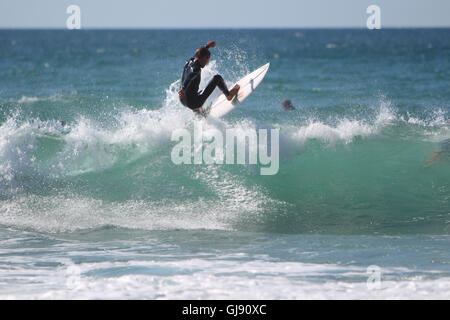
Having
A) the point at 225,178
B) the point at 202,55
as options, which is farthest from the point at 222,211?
the point at 202,55

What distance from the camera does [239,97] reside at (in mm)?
9336

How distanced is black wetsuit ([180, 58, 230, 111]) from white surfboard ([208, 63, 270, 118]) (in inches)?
20.6

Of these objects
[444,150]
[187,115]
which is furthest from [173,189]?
[444,150]

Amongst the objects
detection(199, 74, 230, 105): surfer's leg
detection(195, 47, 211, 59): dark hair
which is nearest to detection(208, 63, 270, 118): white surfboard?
detection(199, 74, 230, 105): surfer's leg

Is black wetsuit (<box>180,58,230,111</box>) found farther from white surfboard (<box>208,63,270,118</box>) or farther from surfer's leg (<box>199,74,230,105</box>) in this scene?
white surfboard (<box>208,63,270,118</box>)

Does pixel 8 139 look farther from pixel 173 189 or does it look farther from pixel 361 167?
pixel 361 167

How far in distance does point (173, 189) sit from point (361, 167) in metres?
3.26

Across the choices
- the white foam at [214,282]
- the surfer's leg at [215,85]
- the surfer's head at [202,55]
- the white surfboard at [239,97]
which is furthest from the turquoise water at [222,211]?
the surfer's head at [202,55]

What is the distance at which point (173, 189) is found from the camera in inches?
364

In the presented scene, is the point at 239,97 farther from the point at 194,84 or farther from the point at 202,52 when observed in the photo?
the point at 202,52

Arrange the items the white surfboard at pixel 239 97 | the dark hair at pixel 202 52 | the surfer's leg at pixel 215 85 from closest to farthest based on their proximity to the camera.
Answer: the dark hair at pixel 202 52
the surfer's leg at pixel 215 85
the white surfboard at pixel 239 97

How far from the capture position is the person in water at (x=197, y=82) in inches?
332

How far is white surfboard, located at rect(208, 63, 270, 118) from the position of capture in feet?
30.5

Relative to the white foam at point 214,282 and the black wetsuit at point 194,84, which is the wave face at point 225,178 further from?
the white foam at point 214,282
